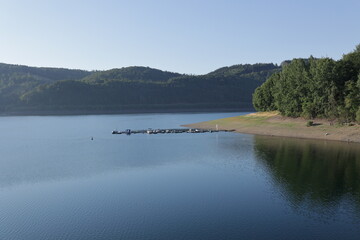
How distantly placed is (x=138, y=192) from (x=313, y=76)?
83.4m

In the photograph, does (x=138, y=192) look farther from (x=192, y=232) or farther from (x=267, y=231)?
(x=267, y=231)

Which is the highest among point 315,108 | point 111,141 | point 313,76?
point 313,76

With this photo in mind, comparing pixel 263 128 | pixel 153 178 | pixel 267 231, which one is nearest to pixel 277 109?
pixel 263 128

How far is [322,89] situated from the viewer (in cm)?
10825

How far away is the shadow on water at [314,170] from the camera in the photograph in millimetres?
45438

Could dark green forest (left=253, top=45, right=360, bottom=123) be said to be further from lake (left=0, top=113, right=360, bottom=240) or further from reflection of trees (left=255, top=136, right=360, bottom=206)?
lake (left=0, top=113, right=360, bottom=240)

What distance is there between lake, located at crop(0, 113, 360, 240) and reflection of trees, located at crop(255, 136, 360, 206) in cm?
17

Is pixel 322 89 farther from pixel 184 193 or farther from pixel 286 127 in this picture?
pixel 184 193

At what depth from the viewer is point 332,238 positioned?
33.0 meters

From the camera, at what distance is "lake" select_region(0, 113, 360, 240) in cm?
3603

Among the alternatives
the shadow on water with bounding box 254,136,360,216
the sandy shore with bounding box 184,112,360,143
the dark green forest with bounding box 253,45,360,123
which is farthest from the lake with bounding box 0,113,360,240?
the dark green forest with bounding box 253,45,360,123

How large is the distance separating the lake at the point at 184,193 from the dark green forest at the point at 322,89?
61.0 ft

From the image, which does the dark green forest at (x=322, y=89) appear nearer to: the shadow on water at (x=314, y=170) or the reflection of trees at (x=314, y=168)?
the shadow on water at (x=314, y=170)

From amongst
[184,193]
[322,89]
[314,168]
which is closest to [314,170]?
[314,168]
